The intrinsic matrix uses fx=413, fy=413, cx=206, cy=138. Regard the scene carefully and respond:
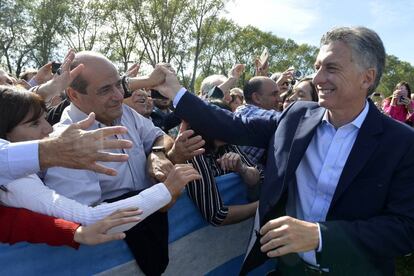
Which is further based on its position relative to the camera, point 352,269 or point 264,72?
point 264,72

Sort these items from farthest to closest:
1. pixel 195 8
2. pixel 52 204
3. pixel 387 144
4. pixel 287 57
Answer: pixel 287 57 < pixel 195 8 < pixel 387 144 < pixel 52 204

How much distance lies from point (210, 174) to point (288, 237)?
0.90m

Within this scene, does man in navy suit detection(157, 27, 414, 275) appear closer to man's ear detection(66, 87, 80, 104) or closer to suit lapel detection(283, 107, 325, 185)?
suit lapel detection(283, 107, 325, 185)

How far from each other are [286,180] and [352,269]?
21.7 inches

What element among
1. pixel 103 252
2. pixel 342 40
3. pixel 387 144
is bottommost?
pixel 103 252

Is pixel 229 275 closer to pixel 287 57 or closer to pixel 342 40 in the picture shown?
pixel 342 40

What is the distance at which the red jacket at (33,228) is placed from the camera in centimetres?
171

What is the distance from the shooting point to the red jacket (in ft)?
5.60

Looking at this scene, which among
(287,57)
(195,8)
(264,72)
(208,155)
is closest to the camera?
(208,155)

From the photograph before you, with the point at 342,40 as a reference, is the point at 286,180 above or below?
below

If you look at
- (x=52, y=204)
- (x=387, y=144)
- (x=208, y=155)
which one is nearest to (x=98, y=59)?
(x=208, y=155)

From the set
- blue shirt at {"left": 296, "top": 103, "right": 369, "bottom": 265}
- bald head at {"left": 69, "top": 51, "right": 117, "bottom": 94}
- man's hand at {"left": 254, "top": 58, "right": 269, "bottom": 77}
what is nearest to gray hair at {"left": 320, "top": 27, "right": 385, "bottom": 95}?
blue shirt at {"left": 296, "top": 103, "right": 369, "bottom": 265}

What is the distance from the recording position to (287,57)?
187 ft

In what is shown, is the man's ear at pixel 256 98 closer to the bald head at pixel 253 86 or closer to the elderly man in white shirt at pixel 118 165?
the bald head at pixel 253 86
